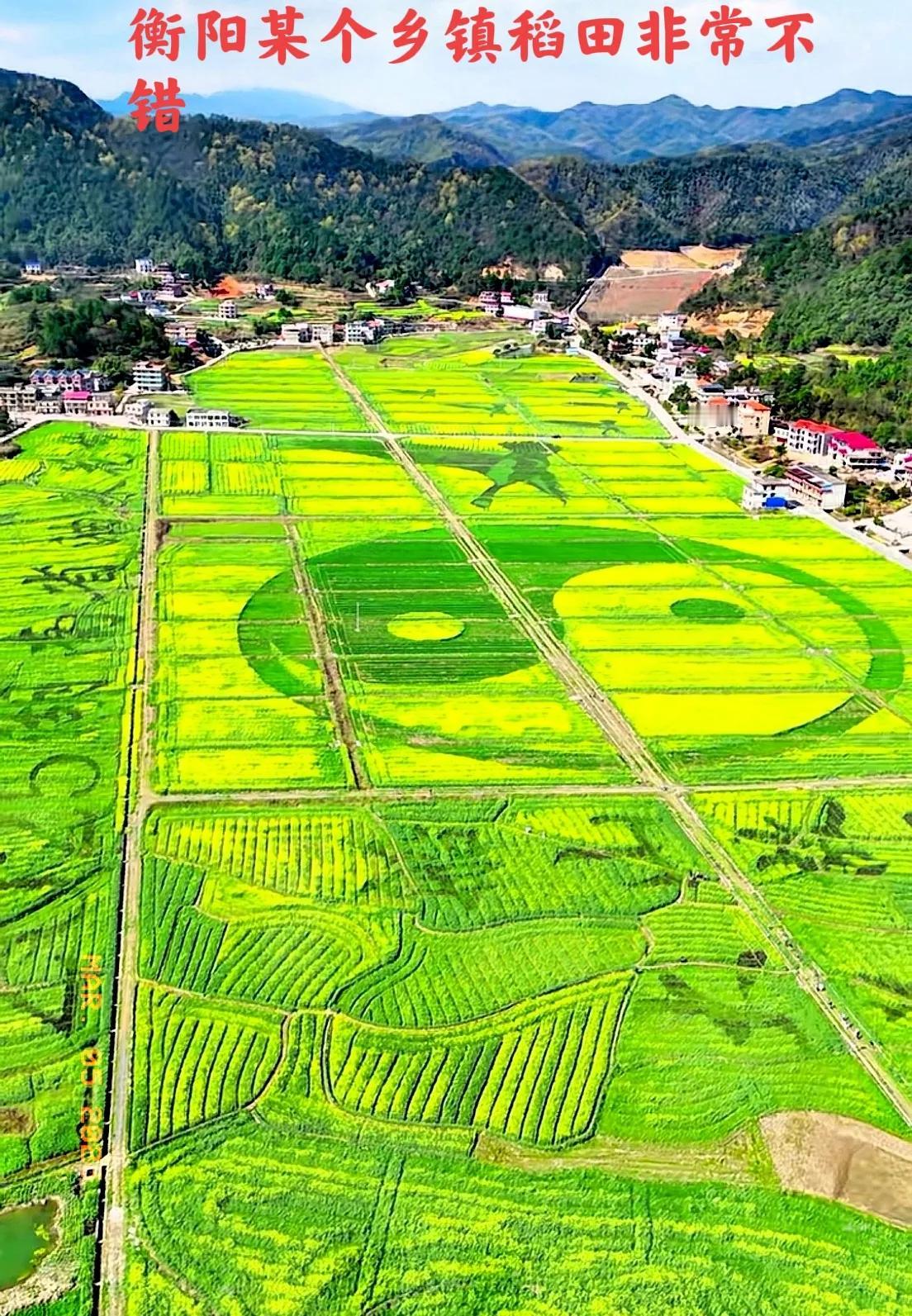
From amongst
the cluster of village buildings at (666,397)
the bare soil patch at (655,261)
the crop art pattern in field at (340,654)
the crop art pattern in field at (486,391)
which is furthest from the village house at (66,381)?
the bare soil patch at (655,261)

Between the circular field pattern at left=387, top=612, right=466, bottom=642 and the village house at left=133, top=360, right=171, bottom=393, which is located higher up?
the village house at left=133, top=360, right=171, bottom=393

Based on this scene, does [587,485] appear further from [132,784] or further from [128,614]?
[132,784]

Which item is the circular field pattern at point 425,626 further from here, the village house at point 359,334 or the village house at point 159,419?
the village house at point 359,334

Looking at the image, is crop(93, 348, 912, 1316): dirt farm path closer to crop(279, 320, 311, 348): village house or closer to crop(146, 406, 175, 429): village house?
crop(146, 406, 175, 429): village house

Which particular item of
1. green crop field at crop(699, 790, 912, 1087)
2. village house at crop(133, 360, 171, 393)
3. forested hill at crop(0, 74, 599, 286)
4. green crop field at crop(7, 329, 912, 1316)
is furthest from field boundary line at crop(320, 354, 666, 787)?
forested hill at crop(0, 74, 599, 286)

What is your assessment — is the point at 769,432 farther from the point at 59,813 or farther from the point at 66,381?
the point at 59,813

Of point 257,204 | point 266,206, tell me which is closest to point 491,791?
point 266,206
